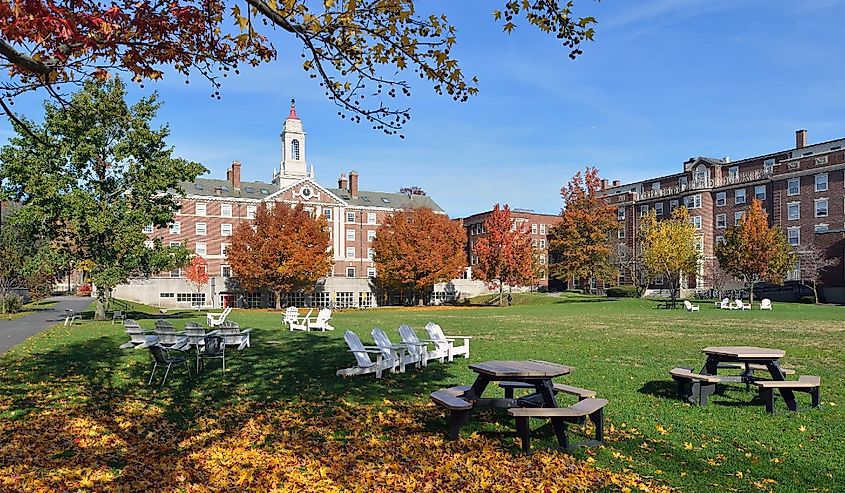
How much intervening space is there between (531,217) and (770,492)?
263ft

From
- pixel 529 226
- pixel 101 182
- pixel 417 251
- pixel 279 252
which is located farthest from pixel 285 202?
pixel 529 226

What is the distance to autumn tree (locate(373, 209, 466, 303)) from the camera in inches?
2212

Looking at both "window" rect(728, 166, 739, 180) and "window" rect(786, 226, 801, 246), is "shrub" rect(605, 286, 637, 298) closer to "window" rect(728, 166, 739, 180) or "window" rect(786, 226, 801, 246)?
"window" rect(786, 226, 801, 246)

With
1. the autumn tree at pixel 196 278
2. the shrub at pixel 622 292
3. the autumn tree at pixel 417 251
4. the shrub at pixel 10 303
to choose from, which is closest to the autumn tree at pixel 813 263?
the shrub at pixel 622 292

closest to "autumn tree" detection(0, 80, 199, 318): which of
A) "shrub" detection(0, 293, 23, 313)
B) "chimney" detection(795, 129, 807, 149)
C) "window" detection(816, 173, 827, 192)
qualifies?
"shrub" detection(0, 293, 23, 313)

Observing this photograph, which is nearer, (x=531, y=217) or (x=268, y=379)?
(x=268, y=379)

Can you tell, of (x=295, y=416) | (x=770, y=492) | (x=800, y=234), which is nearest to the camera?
(x=770, y=492)

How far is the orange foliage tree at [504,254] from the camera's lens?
177ft

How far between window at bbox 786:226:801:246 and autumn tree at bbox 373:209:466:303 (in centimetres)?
3064

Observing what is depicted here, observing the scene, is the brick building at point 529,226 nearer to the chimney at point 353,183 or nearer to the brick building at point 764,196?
the brick building at point 764,196

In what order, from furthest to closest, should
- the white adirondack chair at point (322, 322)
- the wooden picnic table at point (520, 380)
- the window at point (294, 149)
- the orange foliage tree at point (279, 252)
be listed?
1. the window at point (294, 149)
2. the orange foliage tree at point (279, 252)
3. the white adirondack chair at point (322, 322)
4. the wooden picnic table at point (520, 380)

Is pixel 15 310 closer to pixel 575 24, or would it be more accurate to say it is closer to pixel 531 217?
pixel 575 24

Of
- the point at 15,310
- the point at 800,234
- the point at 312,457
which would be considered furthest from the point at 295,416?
the point at 800,234

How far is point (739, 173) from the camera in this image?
65.2 metres
